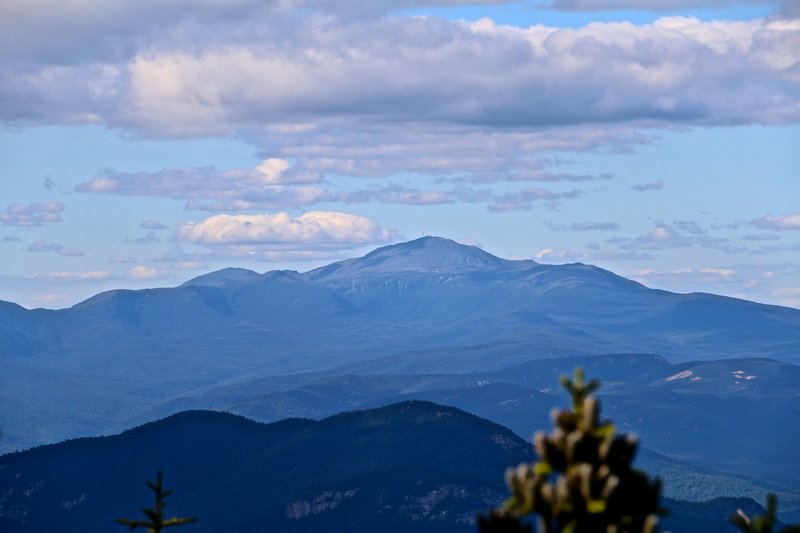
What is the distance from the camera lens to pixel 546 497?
41844mm

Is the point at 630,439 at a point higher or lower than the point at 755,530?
higher

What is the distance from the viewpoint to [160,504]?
49531 millimetres

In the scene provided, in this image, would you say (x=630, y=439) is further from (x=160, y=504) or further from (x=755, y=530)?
(x=160, y=504)

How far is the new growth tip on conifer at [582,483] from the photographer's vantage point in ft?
136

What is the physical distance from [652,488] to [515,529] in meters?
3.74

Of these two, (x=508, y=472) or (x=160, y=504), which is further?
(x=160, y=504)

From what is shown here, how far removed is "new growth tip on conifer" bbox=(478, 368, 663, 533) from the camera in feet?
136

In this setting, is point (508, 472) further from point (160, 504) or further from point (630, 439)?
point (160, 504)

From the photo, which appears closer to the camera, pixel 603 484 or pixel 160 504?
pixel 603 484

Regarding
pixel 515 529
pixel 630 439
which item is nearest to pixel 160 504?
pixel 515 529

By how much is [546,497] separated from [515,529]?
1294 millimetres

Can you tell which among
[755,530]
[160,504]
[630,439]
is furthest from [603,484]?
[160,504]

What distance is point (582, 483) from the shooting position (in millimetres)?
41406

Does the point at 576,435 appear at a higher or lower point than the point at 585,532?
higher
